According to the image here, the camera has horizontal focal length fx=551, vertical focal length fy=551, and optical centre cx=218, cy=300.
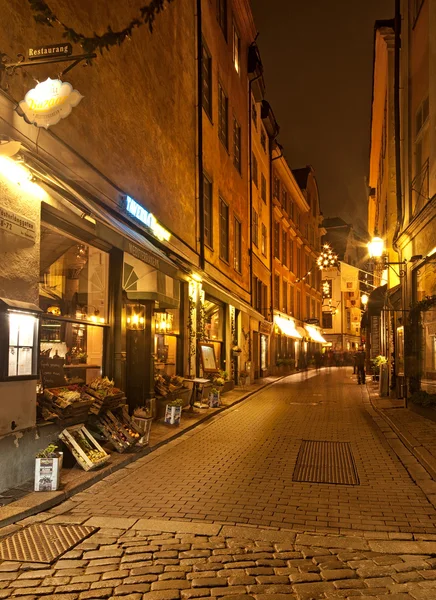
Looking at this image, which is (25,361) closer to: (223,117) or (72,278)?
(72,278)

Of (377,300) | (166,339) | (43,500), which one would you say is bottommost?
(43,500)

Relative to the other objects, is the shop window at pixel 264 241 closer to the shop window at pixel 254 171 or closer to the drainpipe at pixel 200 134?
the shop window at pixel 254 171

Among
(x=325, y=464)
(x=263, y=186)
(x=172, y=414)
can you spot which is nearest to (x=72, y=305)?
(x=172, y=414)

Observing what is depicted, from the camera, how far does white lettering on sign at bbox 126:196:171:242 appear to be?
37.1ft

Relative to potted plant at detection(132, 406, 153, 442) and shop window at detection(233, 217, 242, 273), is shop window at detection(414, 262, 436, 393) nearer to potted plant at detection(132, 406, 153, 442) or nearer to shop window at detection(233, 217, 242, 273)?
potted plant at detection(132, 406, 153, 442)

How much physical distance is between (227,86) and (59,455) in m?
18.6

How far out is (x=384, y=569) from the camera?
15.1 ft

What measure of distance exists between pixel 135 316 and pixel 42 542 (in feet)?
23.8

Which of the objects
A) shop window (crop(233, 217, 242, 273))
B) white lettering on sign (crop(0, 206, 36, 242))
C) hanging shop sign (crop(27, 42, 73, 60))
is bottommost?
white lettering on sign (crop(0, 206, 36, 242))

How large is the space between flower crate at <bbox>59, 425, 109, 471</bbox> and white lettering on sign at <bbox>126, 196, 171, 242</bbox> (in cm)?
485

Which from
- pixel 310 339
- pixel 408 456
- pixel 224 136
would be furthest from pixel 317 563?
pixel 310 339

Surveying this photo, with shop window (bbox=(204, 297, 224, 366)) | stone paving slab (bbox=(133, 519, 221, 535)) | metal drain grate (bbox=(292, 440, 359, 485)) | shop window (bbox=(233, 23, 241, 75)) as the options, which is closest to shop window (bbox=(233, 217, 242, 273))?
shop window (bbox=(204, 297, 224, 366))

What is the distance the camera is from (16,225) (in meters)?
7.03

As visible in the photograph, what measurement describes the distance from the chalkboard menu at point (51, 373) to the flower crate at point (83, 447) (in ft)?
3.00
